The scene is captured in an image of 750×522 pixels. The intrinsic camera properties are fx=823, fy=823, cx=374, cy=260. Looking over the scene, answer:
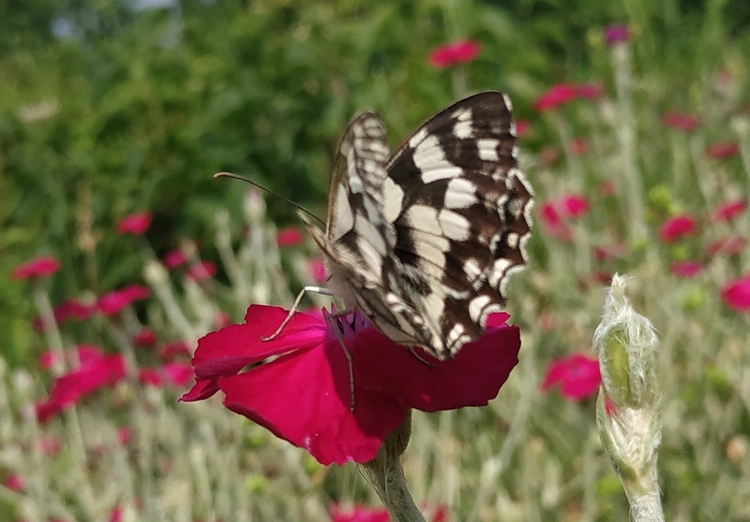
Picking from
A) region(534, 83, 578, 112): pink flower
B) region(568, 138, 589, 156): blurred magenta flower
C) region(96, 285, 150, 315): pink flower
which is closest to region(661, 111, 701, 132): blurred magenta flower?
region(568, 138, 589, 156): blurred magenta flower

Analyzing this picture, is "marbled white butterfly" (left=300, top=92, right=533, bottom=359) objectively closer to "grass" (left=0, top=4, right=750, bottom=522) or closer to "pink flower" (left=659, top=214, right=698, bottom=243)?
"grass" (left=0, top=4, right=750, bottom=522)

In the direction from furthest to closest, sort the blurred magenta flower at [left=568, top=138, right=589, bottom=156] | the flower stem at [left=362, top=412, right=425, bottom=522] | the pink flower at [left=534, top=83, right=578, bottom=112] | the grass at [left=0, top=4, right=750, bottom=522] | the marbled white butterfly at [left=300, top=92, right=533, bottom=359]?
1. the blurred magenta flower at [left=568, top=138, right=589, bottom=156]
2. the pink flower at [left=534, top=83, right=578, bottom=112]
3. the grass at [left=0, top=4, right=750, bottom=522]
4. the marbled white butterfly at [left=300, top=92, right=533, bottom=359]
5. the flower stem at [left=362, top=412, right=425, bottom=522]

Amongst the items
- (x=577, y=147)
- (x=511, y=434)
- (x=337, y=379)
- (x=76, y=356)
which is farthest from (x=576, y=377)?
(x=577, y=147)

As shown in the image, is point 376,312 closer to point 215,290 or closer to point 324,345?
point 324,345

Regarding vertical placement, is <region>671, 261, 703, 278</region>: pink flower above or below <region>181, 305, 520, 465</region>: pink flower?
below

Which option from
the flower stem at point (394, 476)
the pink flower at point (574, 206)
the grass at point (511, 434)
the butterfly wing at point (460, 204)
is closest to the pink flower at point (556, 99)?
the grass at point (511, 434)

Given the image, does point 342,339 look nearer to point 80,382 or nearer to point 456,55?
point 80,382

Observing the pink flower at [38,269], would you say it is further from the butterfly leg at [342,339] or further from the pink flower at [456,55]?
the butterfly leg at [342,339]
